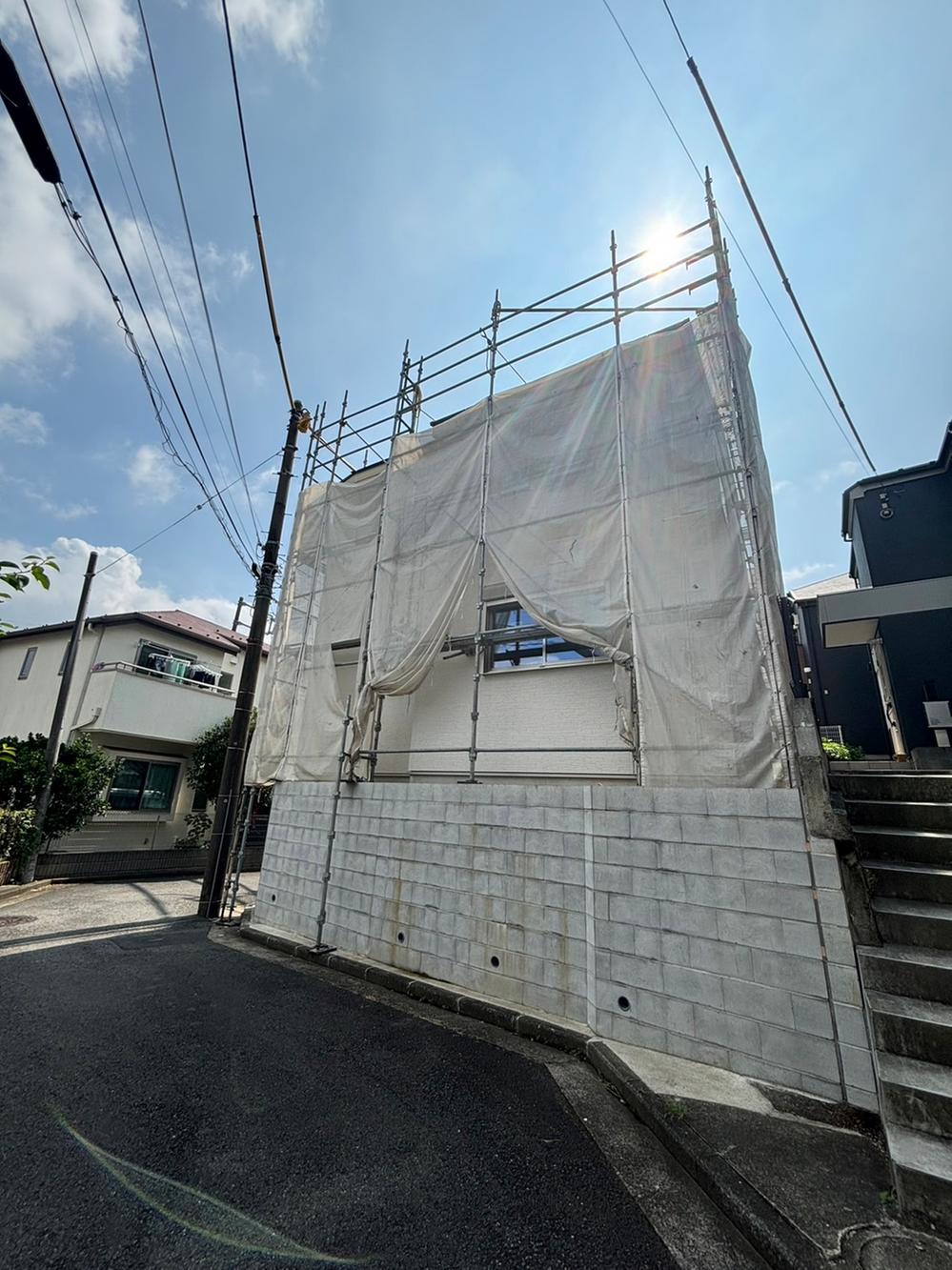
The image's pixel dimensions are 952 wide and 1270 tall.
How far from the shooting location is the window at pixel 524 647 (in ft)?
19.4

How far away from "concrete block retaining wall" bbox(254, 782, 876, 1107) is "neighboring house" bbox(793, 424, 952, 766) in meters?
4.21

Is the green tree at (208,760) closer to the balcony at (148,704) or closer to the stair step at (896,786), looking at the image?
the balcony at (148,704)

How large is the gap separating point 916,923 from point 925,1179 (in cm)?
131

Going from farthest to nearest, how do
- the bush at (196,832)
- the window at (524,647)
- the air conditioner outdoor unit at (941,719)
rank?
the bush at (196,832) → the air conditioner outdoor unit at (941,719) → the window at (524,647)

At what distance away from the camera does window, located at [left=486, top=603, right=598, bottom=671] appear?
233 inches

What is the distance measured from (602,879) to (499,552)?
3.42 m

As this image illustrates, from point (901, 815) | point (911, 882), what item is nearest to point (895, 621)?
point (901, 815)

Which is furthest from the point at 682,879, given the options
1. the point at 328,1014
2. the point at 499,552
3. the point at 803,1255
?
the point at 499,552

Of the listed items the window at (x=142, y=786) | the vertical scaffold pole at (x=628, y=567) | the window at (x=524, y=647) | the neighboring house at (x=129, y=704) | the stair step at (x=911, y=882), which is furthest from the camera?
the window at (x=142, y=786)

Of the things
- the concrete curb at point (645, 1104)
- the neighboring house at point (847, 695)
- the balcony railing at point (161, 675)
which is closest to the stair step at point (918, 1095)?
the concrete curb at point (645, 1104)

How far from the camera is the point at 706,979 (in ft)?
11.1

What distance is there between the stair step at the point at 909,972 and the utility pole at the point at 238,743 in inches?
299

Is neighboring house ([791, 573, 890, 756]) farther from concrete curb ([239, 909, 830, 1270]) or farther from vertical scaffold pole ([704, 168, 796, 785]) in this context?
concrete curb ([239, 909, 830, 1270])

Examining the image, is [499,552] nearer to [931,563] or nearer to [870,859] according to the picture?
[870,859]
